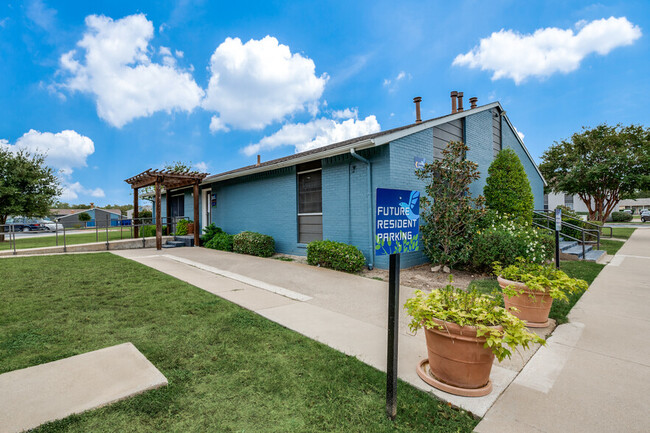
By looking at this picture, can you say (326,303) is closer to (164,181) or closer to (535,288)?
(535,288)

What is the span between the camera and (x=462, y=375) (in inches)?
87.7

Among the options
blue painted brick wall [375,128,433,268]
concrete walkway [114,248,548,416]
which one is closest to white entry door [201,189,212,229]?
concrete walkway [114,248,548,416]

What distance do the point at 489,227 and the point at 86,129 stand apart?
21669mm

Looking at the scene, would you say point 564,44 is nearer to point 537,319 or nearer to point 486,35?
point 486,35

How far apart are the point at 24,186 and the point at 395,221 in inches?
1049

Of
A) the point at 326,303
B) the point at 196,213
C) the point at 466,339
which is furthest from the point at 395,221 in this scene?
the point at 196,213

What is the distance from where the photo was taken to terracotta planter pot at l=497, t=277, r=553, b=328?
352 centimetres

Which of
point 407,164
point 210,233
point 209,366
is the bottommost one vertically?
point 209,366

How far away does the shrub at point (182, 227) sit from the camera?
14.1 m

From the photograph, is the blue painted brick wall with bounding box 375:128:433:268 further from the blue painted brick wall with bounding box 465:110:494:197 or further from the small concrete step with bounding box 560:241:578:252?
the small concrete step with bounding box 560:241:578:252

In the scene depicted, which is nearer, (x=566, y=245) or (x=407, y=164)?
(x=407, y=164)

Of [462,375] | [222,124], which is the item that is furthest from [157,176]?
[462,375]

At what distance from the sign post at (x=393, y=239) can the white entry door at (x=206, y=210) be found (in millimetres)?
13013

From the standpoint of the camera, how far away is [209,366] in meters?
2.56
